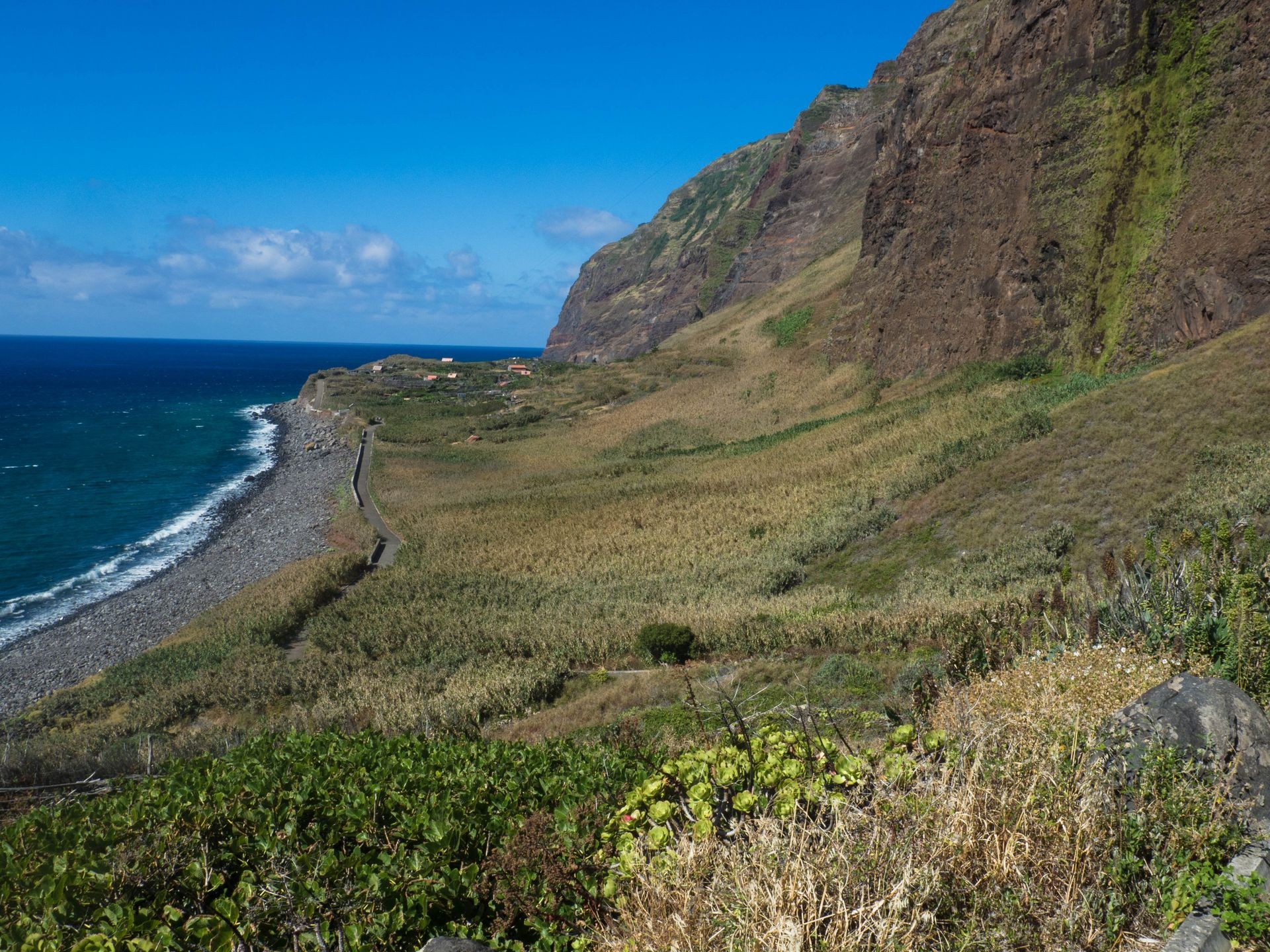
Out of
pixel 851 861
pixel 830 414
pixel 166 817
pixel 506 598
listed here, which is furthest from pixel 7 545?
pixel 851 861

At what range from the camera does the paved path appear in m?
28.4

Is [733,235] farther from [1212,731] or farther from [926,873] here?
[926,873]

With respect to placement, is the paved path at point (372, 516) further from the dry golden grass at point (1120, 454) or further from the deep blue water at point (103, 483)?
the dry golden grass at point (1120, 454)

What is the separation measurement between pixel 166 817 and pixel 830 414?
118 feet

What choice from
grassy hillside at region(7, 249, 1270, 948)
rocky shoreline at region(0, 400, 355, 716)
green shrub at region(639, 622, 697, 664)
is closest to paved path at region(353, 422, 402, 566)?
grassy hillside at region(7, 249, 1270, 948)

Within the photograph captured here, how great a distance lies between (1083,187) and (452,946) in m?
29.1

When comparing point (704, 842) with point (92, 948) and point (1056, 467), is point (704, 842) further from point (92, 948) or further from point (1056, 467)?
point (1056, 467)

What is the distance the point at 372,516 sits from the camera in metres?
35.2

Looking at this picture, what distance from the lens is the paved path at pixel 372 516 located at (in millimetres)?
28391

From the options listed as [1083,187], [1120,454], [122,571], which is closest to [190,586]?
[122,571]

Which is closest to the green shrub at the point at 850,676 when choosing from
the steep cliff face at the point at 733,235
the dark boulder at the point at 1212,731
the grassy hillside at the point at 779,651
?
the grassy hillside at the point at 779,651

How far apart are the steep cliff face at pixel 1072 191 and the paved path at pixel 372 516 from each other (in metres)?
22.7

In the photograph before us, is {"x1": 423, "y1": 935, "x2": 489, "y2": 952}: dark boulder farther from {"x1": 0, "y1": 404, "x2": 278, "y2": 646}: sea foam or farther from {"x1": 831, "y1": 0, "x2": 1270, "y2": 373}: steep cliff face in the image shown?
{"x1": 0, "y1": 404, "x2": 278, "y2": 646}: sea foam

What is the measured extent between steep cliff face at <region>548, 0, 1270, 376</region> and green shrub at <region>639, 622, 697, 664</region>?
15695 millimetres
